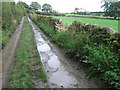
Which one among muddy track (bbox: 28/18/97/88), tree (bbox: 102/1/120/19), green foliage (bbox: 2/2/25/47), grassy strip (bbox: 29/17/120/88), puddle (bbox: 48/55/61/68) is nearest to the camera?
grassy strip (bbox: 29/17/120/88)

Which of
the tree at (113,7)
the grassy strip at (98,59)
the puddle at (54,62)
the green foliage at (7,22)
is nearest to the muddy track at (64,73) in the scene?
the puddle at (54,62)

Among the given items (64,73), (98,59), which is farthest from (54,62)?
(98,59)

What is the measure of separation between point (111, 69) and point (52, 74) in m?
2.09

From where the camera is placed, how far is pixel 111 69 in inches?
137

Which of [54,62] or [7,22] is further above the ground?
[7,22]

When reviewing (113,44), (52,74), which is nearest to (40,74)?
(52,74)

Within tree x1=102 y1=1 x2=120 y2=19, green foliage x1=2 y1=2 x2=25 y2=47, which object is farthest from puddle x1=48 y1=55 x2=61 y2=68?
tree x1=102 y1=1 x2=120 y2=19

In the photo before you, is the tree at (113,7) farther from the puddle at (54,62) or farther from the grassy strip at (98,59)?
the puddle at (54,62)

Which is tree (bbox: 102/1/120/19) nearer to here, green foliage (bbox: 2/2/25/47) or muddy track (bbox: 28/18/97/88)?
muddy track (bbox: 28/18/97/88)

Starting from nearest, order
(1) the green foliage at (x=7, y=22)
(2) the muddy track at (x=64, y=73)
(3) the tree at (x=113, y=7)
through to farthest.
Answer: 1. (2) the muddy track at (x=64, y=73)
2. (3) the tree at (x=113, y=7)
3. (1) the green foliage at (x=7, y=22)

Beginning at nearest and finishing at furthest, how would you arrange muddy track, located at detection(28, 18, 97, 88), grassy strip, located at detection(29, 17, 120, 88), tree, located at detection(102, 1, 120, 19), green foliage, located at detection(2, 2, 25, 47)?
grassy strip, located at detection(29, 17, 120, 88)
muddy track, located at detection(28, 18, 97, 88)
tree, located at detection(102, 1, 120, 19)
green foliage, located at detection(2, 2, 25, 47)

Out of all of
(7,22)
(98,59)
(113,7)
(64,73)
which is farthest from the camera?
(7,22)

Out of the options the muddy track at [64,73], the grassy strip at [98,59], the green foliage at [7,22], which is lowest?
the muddy track at [64,73]

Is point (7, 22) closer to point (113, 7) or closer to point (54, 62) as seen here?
point (54, 62)
